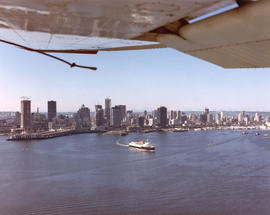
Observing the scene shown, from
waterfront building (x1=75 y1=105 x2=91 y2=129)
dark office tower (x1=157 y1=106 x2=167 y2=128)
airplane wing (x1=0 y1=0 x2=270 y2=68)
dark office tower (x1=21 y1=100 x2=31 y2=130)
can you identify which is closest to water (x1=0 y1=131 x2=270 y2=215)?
airplane wing (x1=0 y1=0 x2=270 y2=68)

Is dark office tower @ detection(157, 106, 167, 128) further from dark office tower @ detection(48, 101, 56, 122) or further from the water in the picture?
the water

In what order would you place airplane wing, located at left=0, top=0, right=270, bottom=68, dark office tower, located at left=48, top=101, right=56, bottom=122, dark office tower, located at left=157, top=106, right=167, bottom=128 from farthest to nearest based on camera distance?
dark office tower, located at left=48, top=101, right=56, bottom=122 → dark office tower, located at left=157, top=106, right=167, bottom=128 → airplane wing, located at left=0, top=0, right=270, bottom=68

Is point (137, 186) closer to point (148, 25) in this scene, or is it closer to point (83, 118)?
point (148, 25)

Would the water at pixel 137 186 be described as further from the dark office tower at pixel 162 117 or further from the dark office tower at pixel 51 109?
the dark office tower at pixel 51 109

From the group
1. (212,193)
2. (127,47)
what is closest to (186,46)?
(127,47)

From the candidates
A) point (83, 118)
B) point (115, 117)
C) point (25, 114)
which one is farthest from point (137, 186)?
point (83, 118)

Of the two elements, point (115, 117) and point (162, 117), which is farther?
point (162, 117)
